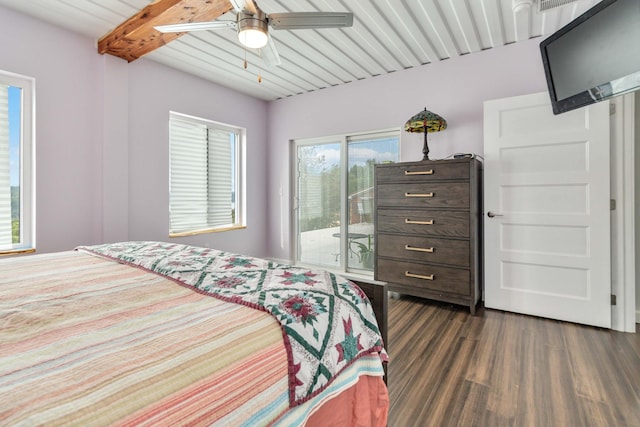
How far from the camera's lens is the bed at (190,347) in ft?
1.90

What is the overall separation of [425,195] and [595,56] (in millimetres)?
1429

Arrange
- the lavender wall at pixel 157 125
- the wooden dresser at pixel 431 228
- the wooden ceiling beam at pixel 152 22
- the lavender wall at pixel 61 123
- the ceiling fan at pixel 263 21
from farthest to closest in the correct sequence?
the lavender wall at pixel 157 125, the wooden dresser at pixel 431 228, the lavender wall at pixel 61 123, the wooden ceiling beam at pixel 152 22, the ceiling fan at pixel 263 21

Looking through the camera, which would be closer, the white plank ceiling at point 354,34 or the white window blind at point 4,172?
the white plank ceiling at point 354,34

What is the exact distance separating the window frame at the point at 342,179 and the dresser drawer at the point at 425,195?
63cm

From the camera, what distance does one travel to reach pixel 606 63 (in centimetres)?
176

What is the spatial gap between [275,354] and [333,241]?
3319mm

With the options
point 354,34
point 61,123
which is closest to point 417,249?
point 354,34

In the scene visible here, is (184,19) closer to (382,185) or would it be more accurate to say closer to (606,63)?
(382,185)

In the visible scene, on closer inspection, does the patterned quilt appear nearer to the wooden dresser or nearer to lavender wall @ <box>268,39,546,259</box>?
the wooden dresser

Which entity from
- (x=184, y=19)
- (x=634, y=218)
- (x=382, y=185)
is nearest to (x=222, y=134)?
(x=184, y=19)

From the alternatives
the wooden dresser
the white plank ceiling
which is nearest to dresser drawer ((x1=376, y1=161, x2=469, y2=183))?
the wooden dresser

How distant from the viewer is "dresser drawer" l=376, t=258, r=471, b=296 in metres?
2.67

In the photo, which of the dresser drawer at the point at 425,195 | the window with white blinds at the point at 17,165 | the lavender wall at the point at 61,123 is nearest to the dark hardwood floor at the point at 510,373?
the dresser drawer at the point at 425,195

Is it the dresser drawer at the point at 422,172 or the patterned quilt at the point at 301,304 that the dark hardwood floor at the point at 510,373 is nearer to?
the patterned quilt at the point at 301,304
